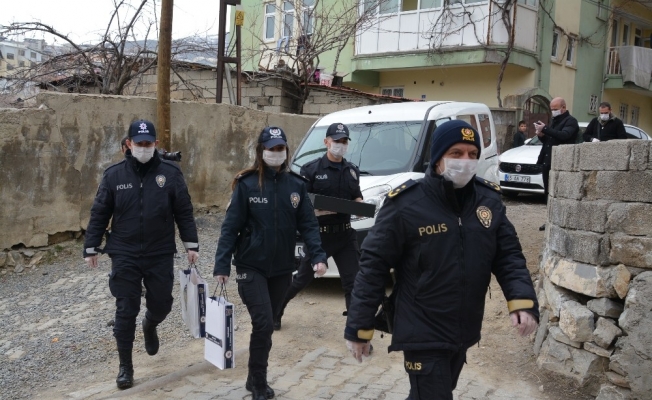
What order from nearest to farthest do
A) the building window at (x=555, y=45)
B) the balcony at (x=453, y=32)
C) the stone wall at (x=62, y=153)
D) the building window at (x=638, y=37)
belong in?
1. the stone wall at (x=62, y=153)
2. the balcony at (x=453, y=32)
3. the building window at (x=555, y=45)
4. the building window at (x=638, y=37)

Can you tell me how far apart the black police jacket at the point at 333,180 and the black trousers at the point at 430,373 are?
285 centimetres

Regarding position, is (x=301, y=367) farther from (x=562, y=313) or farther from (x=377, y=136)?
(x=377, y=136)

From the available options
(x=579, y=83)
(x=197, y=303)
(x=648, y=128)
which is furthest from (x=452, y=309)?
(x=648, y=128)

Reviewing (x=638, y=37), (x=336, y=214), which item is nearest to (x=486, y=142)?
(x=336, y=214)

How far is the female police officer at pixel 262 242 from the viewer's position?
4508 mm

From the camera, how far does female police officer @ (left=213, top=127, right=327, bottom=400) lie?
4508mm

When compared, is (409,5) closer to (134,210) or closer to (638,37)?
(638,37)

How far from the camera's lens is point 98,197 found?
498 cm

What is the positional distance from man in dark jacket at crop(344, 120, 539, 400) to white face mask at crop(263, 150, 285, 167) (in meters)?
1.63

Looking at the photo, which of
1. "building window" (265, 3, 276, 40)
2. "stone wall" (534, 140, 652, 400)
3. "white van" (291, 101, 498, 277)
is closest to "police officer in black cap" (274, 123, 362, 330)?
"white van" (291, 101, 498, 277)

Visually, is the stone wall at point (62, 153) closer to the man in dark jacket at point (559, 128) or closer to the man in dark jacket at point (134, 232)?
the man in dark jacket at point (134, 232)

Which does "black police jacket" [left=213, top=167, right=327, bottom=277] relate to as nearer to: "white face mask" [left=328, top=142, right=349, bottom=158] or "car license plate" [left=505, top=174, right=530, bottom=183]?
"white face mask" [left=328, top=142, right=349, bottom=158]

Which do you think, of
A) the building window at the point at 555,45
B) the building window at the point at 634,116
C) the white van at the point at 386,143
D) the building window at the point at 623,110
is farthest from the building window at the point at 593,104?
the white van at the point at 386,143

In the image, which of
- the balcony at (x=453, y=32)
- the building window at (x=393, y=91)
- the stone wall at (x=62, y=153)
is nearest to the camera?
the stone wall at (x=62, y=153)
